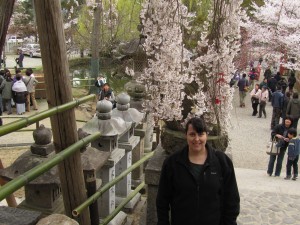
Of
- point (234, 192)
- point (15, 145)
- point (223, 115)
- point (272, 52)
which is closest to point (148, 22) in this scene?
point (223, 115)

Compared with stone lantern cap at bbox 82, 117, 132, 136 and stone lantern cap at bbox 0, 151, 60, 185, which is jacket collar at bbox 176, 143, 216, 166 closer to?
stone lantern cap at bbox 0, 151, 60, 185

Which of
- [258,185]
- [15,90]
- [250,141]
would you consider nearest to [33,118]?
[258,185]

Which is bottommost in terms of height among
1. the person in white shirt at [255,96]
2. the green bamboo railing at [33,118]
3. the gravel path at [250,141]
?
the gravel path at [250,141]

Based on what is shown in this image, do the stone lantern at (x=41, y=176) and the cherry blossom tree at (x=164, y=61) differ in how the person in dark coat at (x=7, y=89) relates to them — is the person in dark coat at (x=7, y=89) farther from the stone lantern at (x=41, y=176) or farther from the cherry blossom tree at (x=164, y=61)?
the stone lantern at (x=41, y=176)

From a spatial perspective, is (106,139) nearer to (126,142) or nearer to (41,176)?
(126,142)

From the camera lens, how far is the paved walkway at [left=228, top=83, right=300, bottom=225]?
469 cm

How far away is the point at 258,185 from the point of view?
251 inches

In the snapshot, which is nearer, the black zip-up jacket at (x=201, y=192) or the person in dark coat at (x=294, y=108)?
the black zip-up jacket at (x=201, y=192)

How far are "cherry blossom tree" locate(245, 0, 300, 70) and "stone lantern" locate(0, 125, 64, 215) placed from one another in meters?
18.1

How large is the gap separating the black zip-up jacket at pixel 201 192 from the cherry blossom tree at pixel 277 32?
58.4 ft

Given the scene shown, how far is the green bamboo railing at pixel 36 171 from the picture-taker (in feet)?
5.97

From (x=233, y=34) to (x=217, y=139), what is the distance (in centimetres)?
105

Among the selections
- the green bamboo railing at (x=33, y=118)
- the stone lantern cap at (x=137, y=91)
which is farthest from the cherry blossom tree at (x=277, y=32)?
the green bamboo railing at (x=33, y=118)

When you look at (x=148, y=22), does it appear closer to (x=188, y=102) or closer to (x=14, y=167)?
(x=188, y=102)
